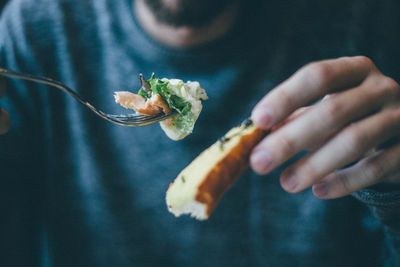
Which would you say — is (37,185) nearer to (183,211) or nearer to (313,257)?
→ (183,211)

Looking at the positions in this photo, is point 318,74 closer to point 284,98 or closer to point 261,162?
point 284,98

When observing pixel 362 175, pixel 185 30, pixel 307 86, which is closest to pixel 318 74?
pixel 307 86

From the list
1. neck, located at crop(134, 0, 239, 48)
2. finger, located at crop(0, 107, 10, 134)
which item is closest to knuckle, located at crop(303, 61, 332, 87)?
neck, located at crop(134, 0, 239, 48)

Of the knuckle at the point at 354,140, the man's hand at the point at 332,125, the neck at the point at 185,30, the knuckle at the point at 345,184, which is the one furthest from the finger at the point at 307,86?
the neck at the point at 185,30

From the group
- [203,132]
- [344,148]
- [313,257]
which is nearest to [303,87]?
[344,148]

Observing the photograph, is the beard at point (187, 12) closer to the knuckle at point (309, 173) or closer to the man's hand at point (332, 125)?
the man's hand at point (332, 125)

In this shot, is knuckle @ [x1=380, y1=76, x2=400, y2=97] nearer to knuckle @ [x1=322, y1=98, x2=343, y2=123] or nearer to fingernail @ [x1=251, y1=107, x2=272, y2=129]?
knuckle @ [x1=322, y1=98, x2=343, y2=123]
